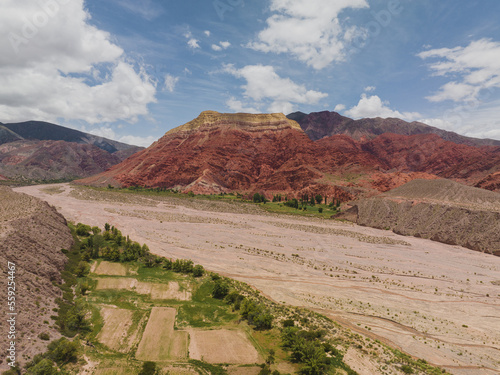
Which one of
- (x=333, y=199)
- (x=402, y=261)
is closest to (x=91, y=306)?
(x=402, y=261)

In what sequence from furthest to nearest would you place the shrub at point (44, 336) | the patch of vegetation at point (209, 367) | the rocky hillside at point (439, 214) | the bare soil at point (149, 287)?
the rocky hillside at point (439, 214) < the bare soil at point (149, 287) < the shrub at point (44, 336) < the patch of vegetation at point (209, 367)

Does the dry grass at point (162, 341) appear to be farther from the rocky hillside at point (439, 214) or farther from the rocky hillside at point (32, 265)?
the rocky hillside at point (439, 214)

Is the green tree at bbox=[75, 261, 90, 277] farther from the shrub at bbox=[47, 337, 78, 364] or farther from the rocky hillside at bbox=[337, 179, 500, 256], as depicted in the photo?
the rocky hillside at bbox=[337, 179, 500, 256]

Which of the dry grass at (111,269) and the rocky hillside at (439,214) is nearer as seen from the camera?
the dry grass at (111,269)

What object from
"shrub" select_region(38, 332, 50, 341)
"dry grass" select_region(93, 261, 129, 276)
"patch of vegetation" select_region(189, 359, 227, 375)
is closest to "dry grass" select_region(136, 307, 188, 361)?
"patch of vegetation" select_region(189, 359, 227, 375)

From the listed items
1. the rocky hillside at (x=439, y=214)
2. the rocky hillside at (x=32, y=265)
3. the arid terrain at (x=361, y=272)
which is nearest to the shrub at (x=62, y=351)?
the rocky hillside at (x=32, y=265)

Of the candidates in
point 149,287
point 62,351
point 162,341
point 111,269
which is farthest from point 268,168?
point 62,351
